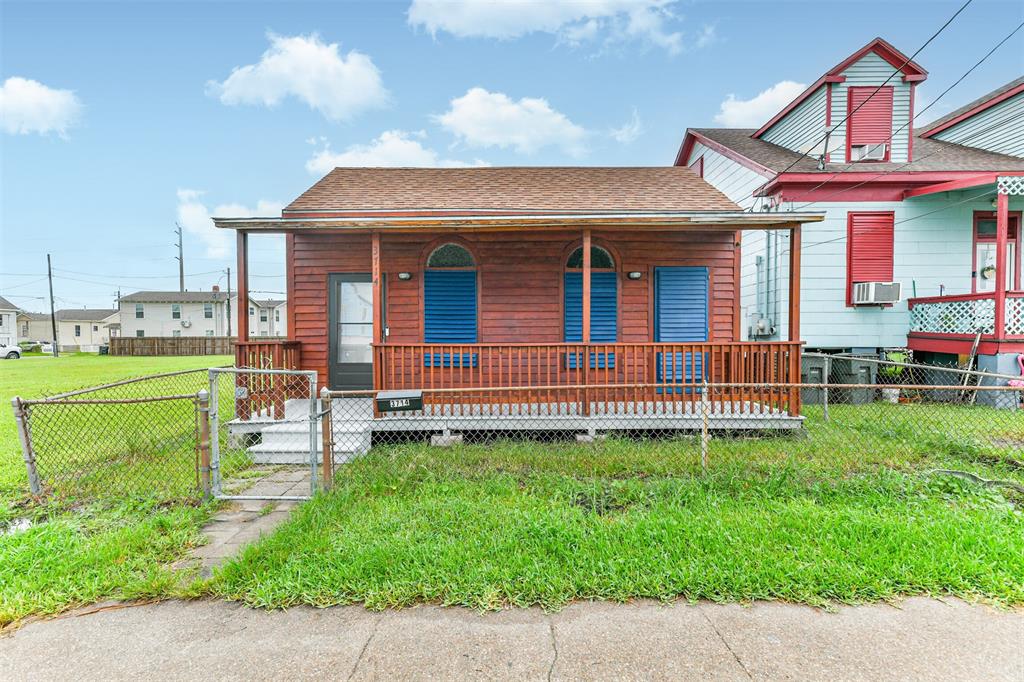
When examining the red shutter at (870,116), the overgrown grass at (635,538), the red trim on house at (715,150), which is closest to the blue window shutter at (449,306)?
the overgrown grass at (635,538)

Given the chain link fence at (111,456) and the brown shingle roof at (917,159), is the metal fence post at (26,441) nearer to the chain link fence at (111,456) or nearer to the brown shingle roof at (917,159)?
the chain link fence at (111,456)

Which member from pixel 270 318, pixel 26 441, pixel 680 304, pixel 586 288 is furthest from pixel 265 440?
pixel 270 318

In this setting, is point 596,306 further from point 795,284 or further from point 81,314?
point 81,314

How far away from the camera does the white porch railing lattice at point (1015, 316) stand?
786 centimetres

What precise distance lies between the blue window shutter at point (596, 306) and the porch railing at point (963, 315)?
6.68 metres

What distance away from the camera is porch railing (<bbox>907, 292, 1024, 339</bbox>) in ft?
25.8

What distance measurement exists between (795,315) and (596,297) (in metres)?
2.84

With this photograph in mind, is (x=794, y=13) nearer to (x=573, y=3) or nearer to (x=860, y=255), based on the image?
(x=573, y=3)

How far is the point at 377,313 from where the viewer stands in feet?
21.3

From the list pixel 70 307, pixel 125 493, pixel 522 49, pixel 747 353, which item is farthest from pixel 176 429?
pixel 70 307

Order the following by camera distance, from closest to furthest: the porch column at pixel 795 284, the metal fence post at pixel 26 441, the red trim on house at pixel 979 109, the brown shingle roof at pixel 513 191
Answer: the metal fence post at pixel 26 441 → the porch column at pixel 795 284 → the brown shingle roof at pixel 513 191 → the red trim on house at pixel 979 109

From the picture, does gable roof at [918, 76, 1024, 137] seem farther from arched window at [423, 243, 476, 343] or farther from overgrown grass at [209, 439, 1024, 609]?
arched window at [423, 243, 476, 343]

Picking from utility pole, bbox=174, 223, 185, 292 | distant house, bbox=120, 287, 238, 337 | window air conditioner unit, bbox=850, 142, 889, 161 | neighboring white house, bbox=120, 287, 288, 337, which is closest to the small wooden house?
window air conditioner unit, bbox=850, 142, 889, 161

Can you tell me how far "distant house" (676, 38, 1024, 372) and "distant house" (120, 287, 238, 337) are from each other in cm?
4313
